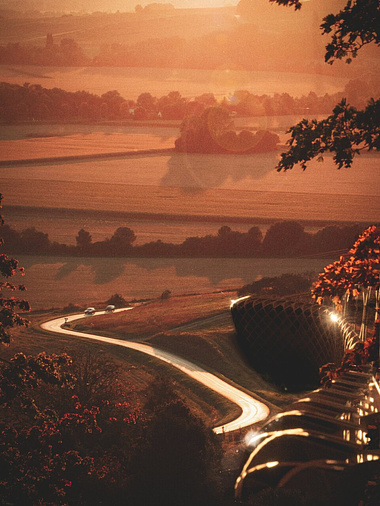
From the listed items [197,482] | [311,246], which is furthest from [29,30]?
[197,482]

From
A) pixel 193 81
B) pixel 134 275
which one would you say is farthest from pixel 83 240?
pixel 193 81

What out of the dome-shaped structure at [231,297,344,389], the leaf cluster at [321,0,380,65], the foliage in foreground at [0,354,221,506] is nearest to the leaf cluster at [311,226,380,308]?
the leaf cluster at [321,0,380,65]

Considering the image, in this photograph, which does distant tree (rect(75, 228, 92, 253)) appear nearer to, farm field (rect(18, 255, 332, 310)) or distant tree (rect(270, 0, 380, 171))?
farm field (rect(18, 255, 332, 310))

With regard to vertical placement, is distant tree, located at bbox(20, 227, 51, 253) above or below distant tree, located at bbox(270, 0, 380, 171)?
below

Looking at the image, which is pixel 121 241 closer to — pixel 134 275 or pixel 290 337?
pixel 134 275

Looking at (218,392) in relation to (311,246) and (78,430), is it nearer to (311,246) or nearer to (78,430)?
(78,430)

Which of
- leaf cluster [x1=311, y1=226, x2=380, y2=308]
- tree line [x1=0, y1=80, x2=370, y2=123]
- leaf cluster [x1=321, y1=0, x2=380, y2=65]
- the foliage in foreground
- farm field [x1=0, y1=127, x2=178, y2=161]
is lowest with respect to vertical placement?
the foliage in foreground
